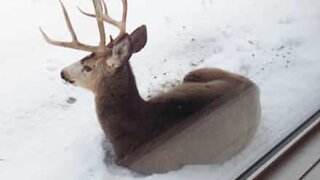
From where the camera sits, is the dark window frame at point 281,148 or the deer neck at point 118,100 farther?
the dark window frame at point 281,148

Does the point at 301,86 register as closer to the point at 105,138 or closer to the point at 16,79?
the point at 105,138

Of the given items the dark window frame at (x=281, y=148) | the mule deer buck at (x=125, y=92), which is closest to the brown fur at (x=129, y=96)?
the mule deer buck at (x=125, y=92)

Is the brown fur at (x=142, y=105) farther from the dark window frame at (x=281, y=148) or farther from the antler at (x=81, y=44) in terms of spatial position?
the dark window frame at (x=281, y=148)

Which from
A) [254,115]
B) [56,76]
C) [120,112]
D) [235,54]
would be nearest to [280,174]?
[254,115]

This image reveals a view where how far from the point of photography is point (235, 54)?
3.02ft

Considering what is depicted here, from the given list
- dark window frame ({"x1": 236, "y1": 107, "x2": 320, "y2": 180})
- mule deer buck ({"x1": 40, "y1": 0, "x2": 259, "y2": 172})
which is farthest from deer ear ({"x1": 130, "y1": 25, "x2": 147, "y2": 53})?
dark window frame ({"x1": 236, "y1": 107, "x2": 320, "y2": 180})

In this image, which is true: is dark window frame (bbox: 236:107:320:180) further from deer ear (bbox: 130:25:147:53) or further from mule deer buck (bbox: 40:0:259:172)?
deer ear (bbox: 130:25:147:53)

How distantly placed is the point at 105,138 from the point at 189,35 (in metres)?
0.21

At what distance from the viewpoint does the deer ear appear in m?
0.73

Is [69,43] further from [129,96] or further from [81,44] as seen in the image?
[129,96]

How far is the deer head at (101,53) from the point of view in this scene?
2.22 feet

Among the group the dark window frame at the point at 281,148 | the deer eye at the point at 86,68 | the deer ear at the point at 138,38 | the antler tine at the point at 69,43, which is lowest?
the dark window frame at the point at 281,148

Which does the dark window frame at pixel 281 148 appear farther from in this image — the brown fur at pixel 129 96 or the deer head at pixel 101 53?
the deer head at pixel 101 53

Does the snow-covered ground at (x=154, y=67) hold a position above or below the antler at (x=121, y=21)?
below
